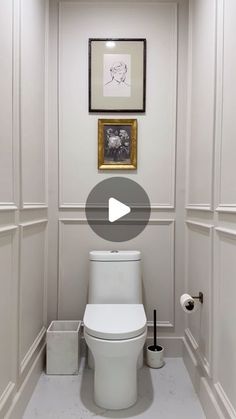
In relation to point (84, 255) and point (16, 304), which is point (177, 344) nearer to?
point (84, 255)

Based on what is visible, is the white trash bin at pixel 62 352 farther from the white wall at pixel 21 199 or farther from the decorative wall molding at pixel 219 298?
the decorative wall molding at pixel 219 298

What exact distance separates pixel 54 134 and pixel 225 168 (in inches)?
48.2

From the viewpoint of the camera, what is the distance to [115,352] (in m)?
1.49

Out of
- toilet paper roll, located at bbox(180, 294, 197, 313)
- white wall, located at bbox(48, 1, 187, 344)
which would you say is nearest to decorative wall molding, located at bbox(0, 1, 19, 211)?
white wall, located at bbox(48, 1, 187, 344)

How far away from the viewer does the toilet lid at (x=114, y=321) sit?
1.50 metres

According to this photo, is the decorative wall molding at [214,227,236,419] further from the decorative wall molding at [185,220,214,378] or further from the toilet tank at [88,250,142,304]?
the toilet tank at [88,250,142,304]

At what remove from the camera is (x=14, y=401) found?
56.7 inches

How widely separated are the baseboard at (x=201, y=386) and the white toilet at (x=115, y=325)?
347 mm

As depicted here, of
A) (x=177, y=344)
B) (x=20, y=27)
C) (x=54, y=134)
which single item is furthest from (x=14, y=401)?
(x=20, y=27)

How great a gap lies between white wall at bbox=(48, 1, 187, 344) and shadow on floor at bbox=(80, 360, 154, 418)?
14.2 inches

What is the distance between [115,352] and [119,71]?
172 cm

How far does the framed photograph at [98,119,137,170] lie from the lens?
2.11 metres

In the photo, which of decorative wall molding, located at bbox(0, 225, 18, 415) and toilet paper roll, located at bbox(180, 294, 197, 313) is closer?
decorative wall molding, located at bbox(0, 225, 18, 415)
